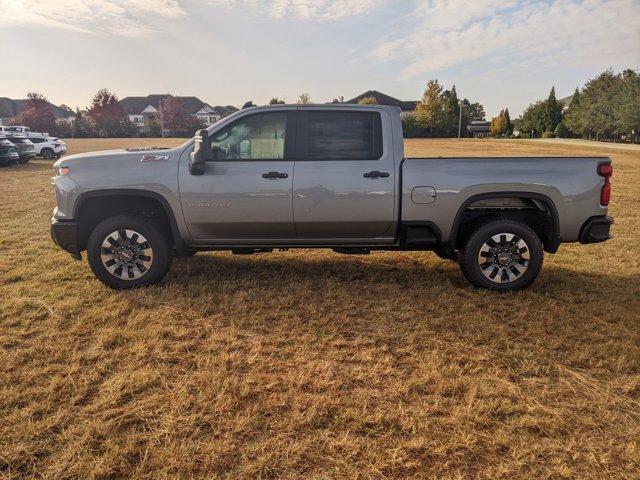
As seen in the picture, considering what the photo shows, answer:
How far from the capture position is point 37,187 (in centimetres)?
1315

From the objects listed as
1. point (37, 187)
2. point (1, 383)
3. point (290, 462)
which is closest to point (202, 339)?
point (1, 383)

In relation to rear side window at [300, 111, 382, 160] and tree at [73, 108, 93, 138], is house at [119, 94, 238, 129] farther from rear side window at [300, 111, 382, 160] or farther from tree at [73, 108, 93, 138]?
rear side window at [300, 111, 382, 160]

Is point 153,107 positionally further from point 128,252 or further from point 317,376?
point 317,376

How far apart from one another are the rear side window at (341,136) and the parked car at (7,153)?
19886 mm

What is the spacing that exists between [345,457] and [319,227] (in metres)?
2.64

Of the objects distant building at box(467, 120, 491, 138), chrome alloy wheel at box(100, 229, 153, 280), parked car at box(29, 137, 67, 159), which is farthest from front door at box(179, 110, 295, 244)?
distant building at box(467, 120, 491, 138)

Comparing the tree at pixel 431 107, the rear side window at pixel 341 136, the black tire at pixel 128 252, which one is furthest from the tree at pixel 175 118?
the rear side window at pixel 341 136

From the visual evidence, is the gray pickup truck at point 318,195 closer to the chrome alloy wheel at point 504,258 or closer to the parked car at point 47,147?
the chrome alloy wheel at point 504,258

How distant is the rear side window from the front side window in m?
0.26

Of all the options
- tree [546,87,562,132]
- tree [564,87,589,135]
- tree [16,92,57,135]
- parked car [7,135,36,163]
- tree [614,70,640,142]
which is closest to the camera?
parked car [7,135,36,163]

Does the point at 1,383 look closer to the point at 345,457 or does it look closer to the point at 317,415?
the point at 317,415

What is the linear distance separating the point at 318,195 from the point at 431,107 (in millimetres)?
60488

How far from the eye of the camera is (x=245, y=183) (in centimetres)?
446

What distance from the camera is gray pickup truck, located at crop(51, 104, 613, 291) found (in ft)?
14.7
